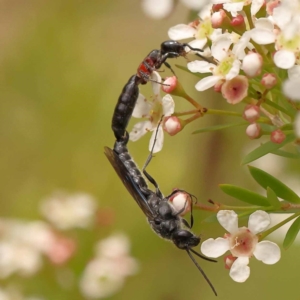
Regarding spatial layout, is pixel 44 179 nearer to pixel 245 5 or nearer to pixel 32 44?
pixel 32 44

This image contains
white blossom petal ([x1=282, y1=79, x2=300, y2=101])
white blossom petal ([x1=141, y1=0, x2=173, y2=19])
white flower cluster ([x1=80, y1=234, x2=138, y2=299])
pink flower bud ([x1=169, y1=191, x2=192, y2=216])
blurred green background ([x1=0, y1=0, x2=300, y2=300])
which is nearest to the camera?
white blossom petal ([x1=282, y1=79, x2=300, y2=101])

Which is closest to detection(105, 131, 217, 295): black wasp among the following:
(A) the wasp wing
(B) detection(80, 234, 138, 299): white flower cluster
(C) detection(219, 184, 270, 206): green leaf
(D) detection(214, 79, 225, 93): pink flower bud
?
(A) the wasp wing

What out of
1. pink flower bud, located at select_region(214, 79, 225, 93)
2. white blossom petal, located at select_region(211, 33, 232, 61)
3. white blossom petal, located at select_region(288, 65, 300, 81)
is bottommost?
white blossom petal, located at select_region(288, 65, 300, 81)

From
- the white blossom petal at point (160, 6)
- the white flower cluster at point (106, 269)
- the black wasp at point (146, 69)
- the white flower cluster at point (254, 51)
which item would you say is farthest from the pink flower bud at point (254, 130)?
the white flower cluster at point (106, 269)

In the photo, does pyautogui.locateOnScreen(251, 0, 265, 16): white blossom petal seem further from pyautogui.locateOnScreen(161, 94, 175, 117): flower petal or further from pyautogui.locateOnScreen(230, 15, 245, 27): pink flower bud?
pyautogui.locateOnScreen(161, 94, 175, 117): flower petal

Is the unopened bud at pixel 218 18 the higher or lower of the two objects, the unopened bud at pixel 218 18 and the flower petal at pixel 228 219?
the higher

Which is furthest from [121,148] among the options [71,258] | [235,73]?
[71,258]

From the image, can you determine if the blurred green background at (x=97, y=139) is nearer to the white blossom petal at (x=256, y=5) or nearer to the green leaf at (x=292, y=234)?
the green leaf at (x=292, y=234)
